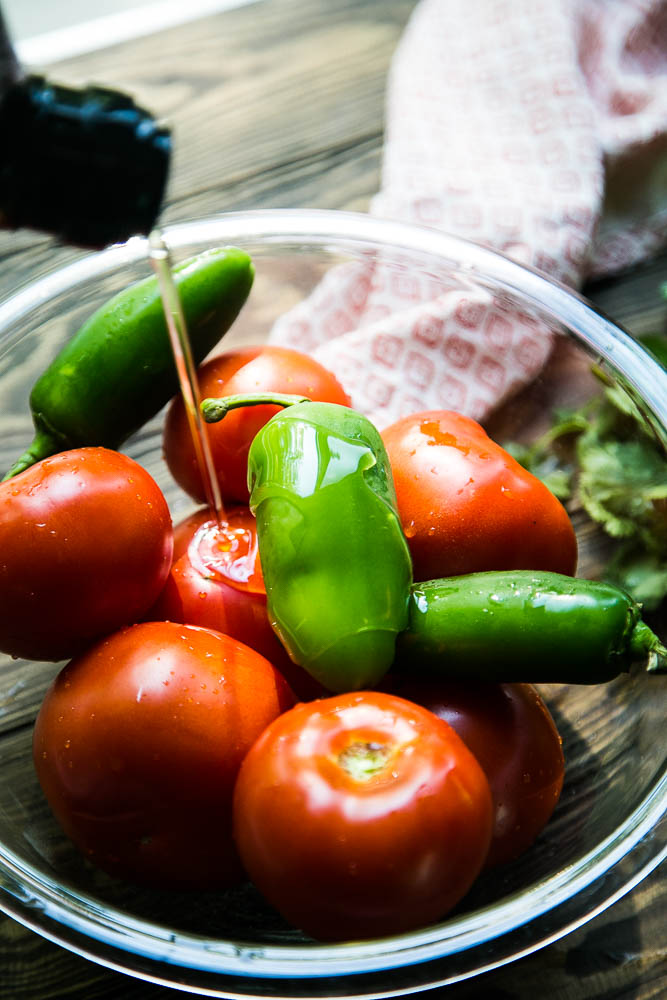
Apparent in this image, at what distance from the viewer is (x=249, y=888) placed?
633 millimetres

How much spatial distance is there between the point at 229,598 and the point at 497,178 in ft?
1.99

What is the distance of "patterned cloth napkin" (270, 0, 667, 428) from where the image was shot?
0.91 m

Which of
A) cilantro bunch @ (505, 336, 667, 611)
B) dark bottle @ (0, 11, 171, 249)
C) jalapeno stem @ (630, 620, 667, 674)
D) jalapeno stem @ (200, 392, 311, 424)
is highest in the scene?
dark bottle @ (0, 11, 171, 249)

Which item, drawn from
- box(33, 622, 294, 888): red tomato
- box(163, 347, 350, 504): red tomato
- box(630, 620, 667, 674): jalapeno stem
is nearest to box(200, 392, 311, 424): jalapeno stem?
box(163, 347, 350, 504): red tomato

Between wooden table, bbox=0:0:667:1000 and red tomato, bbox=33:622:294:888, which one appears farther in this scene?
wooden table, bbox=0:0:667:1000

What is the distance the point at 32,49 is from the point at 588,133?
715mm

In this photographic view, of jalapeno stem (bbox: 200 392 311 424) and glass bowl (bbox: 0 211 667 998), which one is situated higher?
jalapeno stem (bbox: 200 392 311 424)

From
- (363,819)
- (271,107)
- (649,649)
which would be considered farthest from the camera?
(271,107)

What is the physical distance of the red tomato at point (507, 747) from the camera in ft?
2.01

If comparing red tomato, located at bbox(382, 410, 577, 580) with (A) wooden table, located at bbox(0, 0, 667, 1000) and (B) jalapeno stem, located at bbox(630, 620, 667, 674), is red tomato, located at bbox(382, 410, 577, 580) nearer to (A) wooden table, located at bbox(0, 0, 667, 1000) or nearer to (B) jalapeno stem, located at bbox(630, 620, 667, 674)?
(B) jalapeno stem, located at bbox(630, 620, 667, 674)

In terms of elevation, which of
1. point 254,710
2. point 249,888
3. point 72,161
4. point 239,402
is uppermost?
point 72,161

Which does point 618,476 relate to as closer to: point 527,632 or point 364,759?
point 527,632

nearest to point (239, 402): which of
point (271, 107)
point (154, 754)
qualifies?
point (154, 754)

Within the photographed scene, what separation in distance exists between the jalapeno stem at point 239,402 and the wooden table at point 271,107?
0.90 feet
